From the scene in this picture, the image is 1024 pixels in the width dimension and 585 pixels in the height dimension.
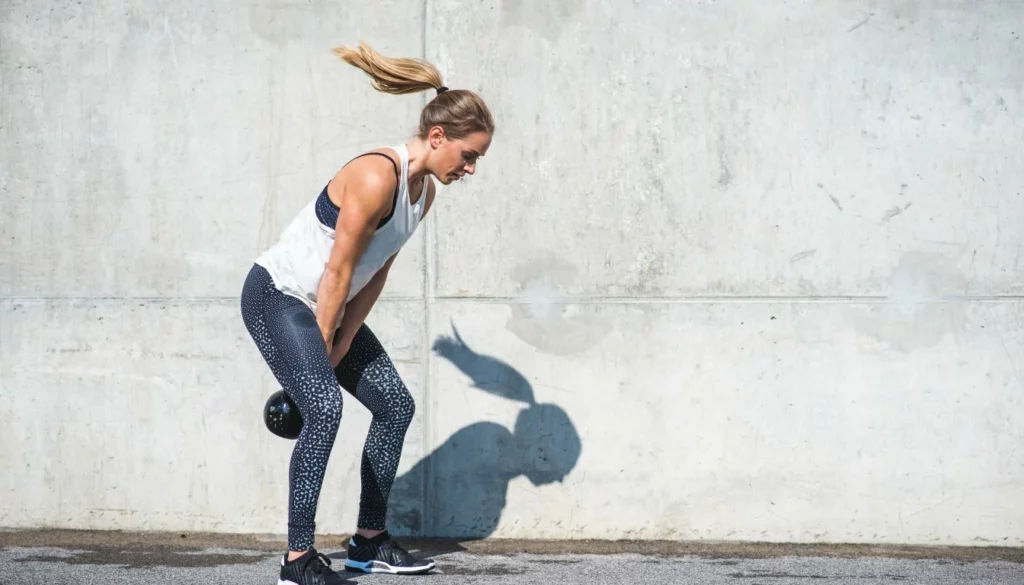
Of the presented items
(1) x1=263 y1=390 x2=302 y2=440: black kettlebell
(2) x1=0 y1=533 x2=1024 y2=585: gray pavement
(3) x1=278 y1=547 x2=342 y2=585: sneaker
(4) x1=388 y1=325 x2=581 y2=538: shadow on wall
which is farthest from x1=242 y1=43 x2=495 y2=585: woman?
(4) x1=388 y1=325 x2=581 y2=538: shadow on wall

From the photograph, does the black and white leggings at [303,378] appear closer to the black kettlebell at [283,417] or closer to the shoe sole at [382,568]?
the black kettlebell at [283,417]

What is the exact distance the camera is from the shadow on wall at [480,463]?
14.9 ft

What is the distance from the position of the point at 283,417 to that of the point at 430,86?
3.88 ft

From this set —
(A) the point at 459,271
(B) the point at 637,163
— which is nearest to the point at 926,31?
(B) the point at 637,163

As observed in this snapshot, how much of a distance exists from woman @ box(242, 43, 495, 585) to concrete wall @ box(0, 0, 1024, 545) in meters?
0.87

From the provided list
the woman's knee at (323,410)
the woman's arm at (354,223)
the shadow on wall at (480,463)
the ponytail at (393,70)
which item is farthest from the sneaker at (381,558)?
the ponytail at (393,70)

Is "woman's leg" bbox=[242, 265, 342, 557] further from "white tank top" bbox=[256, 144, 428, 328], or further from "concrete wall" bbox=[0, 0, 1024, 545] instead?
"concrete wall" bbox=[0, 0, 1024, 545]

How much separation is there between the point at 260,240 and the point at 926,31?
111 inches

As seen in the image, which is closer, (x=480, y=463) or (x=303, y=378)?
(x=303, y=378)

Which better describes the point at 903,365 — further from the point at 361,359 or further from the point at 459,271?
the point at 361,359

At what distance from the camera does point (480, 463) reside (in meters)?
4.57

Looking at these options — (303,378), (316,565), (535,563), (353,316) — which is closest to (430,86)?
(353,316)

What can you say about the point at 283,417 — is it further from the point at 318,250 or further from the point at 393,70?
the point at 393,70

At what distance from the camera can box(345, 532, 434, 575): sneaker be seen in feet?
12.4
